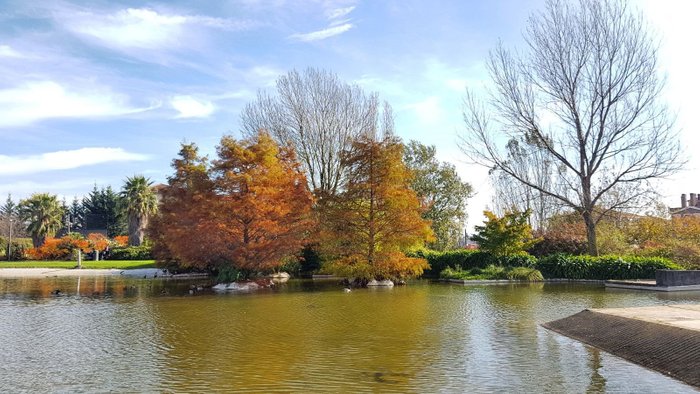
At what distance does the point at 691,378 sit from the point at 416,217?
17.6 m

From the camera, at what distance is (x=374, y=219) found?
2464 centimetres

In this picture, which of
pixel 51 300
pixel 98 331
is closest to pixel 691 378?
pixel 98 331

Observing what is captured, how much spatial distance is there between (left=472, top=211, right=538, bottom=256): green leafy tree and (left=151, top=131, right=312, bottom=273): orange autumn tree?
9476 mm

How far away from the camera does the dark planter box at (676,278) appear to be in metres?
19.2

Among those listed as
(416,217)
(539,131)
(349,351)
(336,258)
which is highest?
(539,131)

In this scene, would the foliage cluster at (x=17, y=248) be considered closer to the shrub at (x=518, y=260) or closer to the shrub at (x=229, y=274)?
the shrub at (x=229, y=274)

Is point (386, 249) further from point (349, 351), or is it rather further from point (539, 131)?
point (349, 351)

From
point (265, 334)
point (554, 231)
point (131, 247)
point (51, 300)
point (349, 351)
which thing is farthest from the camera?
point (131, 247)

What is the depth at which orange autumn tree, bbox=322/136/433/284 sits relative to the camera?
24.1 metres

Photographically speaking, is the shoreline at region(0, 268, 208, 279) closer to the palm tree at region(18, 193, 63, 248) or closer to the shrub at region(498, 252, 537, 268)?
the palm tree at region(18, 193, 63, 248)

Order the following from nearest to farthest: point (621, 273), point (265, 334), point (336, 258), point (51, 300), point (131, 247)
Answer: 1. point (265, 334)
2. point (51, 300)
3. point (621, 273)
4. point (336, 258)
5. point (131, 247)

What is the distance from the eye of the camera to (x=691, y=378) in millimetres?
6941

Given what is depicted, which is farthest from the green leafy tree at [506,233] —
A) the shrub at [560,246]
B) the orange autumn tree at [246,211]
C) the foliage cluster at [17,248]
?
the foliage cluster at [17,248]

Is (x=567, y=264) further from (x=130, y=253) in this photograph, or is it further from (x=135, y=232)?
(x=135, y=232)
